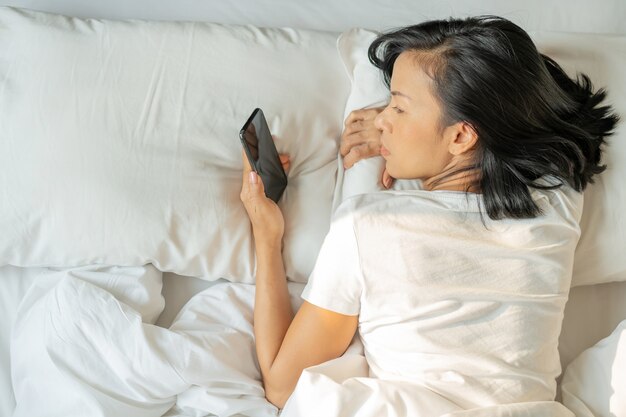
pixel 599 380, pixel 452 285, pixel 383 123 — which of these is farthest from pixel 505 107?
pixel 599 380

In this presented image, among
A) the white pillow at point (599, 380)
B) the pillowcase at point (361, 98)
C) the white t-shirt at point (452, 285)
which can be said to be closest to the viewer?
the white t-shirt at point (452, 285)

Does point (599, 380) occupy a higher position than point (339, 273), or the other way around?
point (339, 273)

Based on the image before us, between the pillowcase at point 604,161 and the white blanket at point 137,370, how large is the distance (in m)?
0.32

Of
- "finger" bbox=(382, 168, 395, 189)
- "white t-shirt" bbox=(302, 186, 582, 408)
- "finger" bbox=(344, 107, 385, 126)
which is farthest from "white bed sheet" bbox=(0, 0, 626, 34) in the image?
"white t-shirt" bbox=(302, 186, 582, 408)

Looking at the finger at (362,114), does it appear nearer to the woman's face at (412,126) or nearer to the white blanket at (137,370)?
the woman's face at (412,126)

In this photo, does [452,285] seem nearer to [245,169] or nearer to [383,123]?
[383,123]

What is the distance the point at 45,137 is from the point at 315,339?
618 millimetres

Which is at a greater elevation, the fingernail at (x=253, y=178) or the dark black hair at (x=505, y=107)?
the dark black hair at (x=505, y=107)

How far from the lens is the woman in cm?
113

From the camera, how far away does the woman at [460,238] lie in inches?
44.4

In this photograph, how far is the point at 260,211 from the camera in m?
1.28

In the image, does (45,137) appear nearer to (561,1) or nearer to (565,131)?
(565,131)

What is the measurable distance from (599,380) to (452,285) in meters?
0.38

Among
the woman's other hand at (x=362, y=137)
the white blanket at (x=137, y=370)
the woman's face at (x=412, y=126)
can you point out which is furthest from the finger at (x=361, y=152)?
the white blanket at (x=137, y=370)
